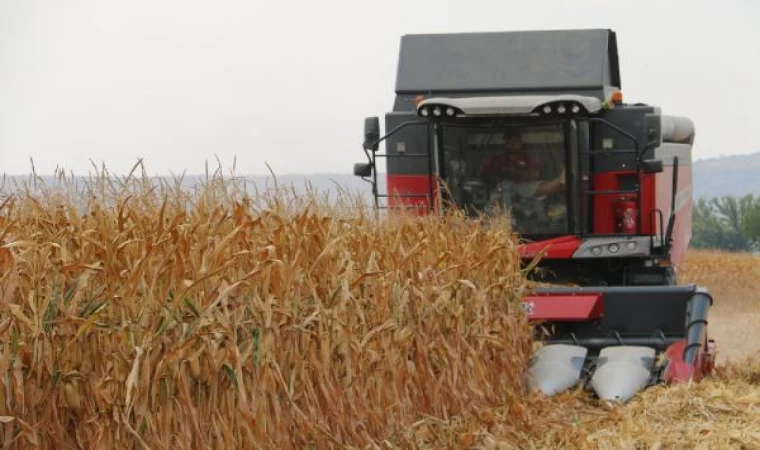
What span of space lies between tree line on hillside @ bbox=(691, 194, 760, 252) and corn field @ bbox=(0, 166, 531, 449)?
39.9 meters

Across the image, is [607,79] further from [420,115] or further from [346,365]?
[346,365]

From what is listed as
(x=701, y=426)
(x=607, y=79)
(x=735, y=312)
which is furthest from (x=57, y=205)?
(x=735, y=312)

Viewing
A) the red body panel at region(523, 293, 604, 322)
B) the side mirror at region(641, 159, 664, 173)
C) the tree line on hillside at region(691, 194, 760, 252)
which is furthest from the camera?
the tree line on hillside at region(691, 194, 760, 252)

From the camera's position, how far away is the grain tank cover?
1041cm

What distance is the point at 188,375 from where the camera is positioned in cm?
427

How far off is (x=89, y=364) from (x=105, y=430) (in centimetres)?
22

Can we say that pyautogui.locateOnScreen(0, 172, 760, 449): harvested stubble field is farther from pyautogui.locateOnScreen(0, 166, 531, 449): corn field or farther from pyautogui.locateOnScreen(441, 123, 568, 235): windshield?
pyautogui.locateOnScreen(441, 123, 568, 235): windshield

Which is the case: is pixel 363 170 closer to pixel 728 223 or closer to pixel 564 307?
pixel 564 307

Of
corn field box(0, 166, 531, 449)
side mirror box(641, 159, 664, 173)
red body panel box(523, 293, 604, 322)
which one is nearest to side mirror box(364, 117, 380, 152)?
side mirror box(641, 159, 664, 173)

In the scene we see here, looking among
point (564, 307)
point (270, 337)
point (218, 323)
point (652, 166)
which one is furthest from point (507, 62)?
point (218, 323)

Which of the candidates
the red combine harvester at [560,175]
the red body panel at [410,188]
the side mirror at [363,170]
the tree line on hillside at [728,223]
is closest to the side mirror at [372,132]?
the red combine harvester at [560,175]

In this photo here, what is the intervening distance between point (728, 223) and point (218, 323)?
43586mm

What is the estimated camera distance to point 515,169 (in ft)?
30.5

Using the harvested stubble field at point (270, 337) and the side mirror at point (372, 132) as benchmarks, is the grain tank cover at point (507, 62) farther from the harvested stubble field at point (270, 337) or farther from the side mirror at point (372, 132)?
the harvested stubble field at point (270, 337)
